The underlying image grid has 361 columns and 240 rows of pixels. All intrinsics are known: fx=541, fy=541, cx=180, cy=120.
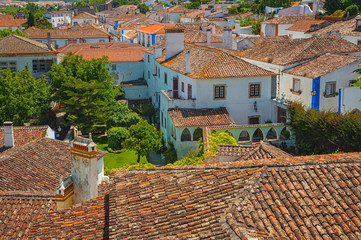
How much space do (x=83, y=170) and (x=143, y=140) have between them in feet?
60.2

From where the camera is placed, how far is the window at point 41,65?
52031 millimetres

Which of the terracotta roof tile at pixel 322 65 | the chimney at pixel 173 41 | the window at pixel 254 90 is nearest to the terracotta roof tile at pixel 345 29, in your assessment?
the terracotta roof tile at pixel 322 65

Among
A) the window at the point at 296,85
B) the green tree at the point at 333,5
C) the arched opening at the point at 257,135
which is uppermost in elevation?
the green tree at the point at 333,5

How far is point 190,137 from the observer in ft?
106

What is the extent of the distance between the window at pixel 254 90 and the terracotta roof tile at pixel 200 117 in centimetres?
217

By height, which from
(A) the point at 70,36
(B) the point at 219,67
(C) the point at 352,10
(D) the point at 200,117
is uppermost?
(C) the point at 352,10

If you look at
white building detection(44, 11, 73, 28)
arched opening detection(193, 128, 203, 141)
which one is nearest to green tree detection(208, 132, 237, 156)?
arched opening detection(193, 128, 203, 141)

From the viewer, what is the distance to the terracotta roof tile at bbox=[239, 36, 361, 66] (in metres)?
36.2

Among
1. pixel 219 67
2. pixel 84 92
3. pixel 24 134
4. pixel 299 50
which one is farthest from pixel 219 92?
pixel 84 92

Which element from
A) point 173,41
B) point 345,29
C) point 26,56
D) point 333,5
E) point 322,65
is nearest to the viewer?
point 322,65

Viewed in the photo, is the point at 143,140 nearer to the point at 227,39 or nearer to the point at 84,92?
the point at 84,92

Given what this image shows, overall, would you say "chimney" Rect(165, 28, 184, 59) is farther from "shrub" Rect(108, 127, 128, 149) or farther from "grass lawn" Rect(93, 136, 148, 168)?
"grass lawn" Rect(93, 136, 148, 168)

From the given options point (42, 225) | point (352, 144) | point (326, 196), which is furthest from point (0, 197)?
point (352, 144)

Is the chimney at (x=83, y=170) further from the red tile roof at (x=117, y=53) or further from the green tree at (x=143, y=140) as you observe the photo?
the red tile roof at (x=117, y=53)
